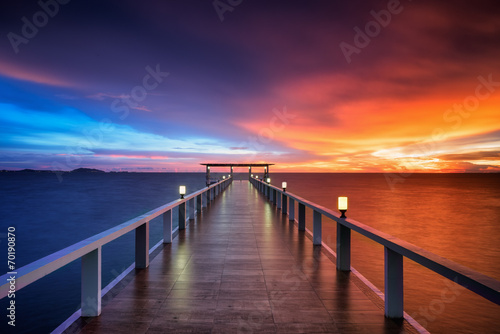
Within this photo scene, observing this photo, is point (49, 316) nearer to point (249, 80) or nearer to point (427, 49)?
point (249, 80)

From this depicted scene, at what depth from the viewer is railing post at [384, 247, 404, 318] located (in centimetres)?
281

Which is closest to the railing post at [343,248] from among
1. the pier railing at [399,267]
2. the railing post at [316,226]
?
the pier railing at [399,267]

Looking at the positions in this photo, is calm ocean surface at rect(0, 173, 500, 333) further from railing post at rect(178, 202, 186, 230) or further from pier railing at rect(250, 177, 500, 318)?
pier railing at rect(250, 177, 500, 318)

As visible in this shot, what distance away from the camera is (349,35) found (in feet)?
29.7

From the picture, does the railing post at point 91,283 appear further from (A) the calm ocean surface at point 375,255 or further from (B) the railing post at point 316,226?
(A) the calm ocean surface at point 375,255

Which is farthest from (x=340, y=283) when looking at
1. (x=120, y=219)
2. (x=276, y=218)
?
(x=120, y=219)

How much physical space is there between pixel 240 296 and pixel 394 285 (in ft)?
5.52

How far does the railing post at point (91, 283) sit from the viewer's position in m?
2.77

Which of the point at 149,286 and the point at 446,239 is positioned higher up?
the point at 149,286

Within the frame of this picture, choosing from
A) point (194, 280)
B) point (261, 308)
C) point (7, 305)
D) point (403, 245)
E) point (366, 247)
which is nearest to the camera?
point (403, 245)

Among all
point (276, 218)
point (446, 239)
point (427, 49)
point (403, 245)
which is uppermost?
point (427, 49)

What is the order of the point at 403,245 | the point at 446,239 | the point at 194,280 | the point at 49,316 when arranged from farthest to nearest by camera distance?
the point at 446,239, the point at 49,316, the point at 194,280, the point at 403,245

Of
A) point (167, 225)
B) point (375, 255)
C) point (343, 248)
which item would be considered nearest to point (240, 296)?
point (343, 248)

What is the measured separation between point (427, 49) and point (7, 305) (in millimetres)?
14759
